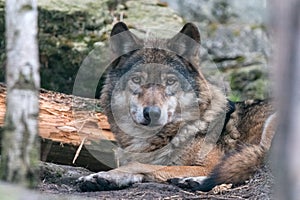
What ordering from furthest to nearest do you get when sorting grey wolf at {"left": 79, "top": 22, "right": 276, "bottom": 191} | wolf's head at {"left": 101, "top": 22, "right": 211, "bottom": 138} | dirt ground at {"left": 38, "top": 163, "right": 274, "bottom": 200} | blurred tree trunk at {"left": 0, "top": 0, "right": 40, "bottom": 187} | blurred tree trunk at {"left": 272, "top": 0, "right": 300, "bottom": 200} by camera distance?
wolf's head at {"left": 101, "top": 22, "right": 211, "bottom": 138} < grey wolf at {"left": 79, "top": 22, "right": 276, "bottom": 191} < dirt ground at {"left": 38, "top": 163, "right": 274, "bottom": 200} < blurred tree trunk at {"left": 0, "top": 0, "right": 40, "bottom": 187} < blurred tree trunk at {"left": 272, "top": 0, "right": 300, "bottom": 200}

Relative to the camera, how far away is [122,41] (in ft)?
22.1

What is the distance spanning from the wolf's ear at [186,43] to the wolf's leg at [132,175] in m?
1.13

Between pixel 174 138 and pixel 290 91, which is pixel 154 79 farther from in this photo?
pixel 290 91

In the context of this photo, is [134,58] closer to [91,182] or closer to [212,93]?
[212,93]

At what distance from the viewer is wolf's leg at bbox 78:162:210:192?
232 inches

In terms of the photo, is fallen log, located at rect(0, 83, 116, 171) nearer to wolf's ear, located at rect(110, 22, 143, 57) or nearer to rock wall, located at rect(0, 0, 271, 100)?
wolf's ear, located at rect(110, 22, 143, 57)

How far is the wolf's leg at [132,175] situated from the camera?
5898mm

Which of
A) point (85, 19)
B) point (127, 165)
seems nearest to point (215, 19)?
point (85, 19)

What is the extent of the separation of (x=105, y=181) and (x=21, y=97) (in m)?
2.01

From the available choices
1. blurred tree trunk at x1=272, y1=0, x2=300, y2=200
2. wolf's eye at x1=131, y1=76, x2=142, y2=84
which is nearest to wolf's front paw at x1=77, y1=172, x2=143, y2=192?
wolf's eye at x1=131, y1=76, x2=142, y2=84

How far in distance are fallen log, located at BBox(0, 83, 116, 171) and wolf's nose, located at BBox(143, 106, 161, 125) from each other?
553mm

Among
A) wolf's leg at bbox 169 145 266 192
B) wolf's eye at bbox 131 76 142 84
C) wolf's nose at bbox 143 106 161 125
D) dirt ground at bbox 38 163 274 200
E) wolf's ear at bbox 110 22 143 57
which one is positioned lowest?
dirt ground at bbox 38 163 274 200

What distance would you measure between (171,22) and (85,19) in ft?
4.48

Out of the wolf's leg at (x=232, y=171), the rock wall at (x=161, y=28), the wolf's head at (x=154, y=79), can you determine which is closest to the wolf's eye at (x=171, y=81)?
the wolf's head at (x=154, y=79)
